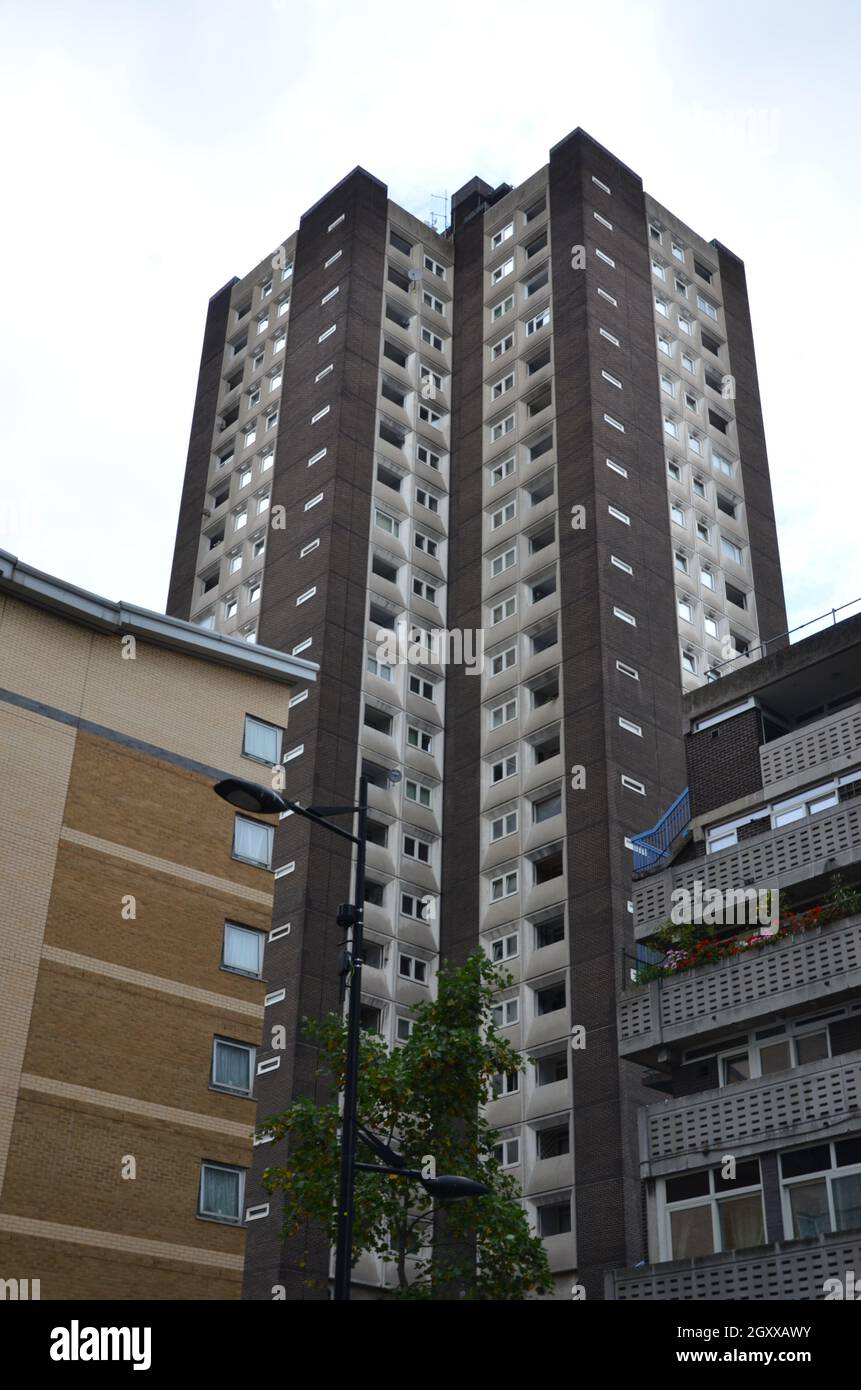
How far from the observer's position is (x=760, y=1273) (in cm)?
2669

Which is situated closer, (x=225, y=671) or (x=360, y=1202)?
(x=360, y=1202)

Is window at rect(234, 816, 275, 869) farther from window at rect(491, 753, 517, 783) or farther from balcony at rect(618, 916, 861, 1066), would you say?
window at rect(491, 753, 517, 783)

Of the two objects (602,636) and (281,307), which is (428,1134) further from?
(281,307)

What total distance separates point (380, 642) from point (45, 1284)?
3839 centimetres

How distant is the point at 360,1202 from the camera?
97.0 feet

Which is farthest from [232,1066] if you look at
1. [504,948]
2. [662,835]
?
[504,948]

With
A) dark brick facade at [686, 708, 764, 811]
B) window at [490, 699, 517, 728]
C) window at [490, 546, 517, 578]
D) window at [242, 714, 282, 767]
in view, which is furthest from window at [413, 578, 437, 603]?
window at [242, 714, 282, 767]

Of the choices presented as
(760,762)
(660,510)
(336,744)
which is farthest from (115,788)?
(660,510)

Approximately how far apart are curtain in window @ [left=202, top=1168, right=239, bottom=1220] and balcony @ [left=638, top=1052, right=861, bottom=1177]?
Answer: 27.6 feet

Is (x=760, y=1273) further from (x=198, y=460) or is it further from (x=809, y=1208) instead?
(x=198, y=460)

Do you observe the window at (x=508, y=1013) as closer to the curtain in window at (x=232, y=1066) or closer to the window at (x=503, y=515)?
the curtain in window at (x=232, y=1066)

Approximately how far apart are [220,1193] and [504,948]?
1018 inches

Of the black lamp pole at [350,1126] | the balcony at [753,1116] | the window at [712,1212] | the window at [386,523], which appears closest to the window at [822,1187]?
the balcony at [753,1116]

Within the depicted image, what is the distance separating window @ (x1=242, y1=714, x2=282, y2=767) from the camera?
33.2 metres
